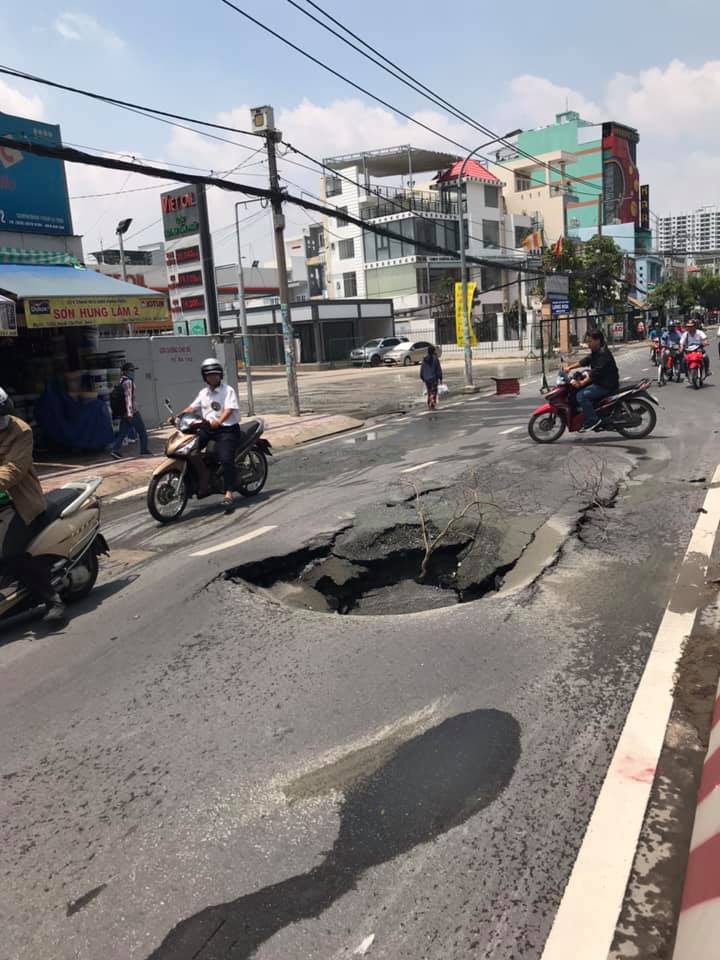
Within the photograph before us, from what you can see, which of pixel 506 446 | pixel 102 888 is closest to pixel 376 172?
pixel 506 446

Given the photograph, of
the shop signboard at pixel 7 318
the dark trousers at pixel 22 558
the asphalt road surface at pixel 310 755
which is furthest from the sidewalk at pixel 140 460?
the dark trousers at pixel 22 558

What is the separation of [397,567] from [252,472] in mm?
3480

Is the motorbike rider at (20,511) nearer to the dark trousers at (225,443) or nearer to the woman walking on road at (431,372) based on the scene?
the dark trousers at (225,443)

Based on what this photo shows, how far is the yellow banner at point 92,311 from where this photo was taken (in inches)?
499

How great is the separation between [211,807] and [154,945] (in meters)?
0.68

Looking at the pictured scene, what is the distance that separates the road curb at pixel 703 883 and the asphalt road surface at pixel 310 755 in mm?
372


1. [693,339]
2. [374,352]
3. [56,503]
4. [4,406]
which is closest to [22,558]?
[56,503]

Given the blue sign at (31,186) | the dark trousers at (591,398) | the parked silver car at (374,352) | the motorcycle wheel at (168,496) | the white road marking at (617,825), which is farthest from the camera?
the parked silver car at (374,352)

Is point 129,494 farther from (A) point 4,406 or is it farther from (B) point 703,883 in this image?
(B) point 703,883

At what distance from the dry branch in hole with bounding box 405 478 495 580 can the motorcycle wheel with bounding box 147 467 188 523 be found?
8.51 ft

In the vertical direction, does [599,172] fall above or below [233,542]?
above

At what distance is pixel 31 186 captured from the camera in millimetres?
15453

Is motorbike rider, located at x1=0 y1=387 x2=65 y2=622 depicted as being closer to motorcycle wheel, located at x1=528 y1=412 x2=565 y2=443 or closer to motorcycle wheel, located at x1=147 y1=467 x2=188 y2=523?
motorcycle wheel, located at x1=147 y1=467 x2=188 y2=523

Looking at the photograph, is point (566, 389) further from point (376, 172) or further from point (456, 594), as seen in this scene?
point (376, 172)
